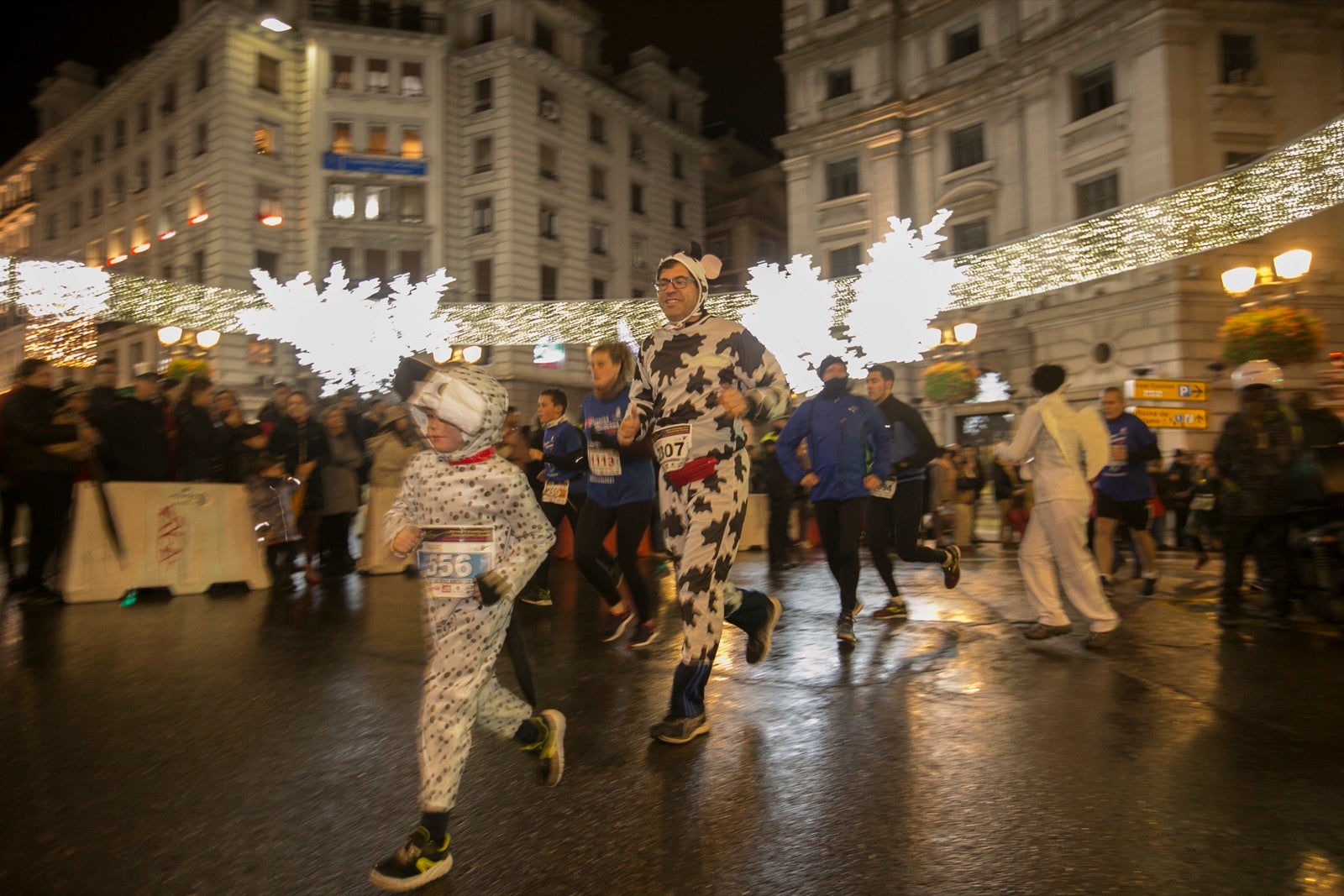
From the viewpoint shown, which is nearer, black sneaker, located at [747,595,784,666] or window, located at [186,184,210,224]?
black sneaker, located at [747,595,784,666]

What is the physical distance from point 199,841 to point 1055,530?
540cm

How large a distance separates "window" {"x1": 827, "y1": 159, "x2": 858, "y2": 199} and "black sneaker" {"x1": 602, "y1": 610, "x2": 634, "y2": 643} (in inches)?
1120

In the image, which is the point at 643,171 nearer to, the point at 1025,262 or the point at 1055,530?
the point at 1025,262

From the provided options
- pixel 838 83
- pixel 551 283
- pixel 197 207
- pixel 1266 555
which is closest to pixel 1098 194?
pixel 838 83

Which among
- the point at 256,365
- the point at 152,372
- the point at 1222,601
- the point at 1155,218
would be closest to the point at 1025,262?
the point at 1155,218

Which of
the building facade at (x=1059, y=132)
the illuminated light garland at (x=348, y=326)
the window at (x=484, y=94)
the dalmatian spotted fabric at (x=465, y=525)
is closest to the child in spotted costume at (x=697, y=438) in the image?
the dalmatian spotted fabric at (x=465, y=525)

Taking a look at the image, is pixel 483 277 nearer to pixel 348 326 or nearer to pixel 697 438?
pixel 348 326

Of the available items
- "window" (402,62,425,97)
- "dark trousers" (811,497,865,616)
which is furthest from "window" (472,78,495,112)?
"dark trousers" (811,497,865,616)

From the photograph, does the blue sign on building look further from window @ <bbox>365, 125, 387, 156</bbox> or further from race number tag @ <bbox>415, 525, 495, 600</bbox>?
race number tag @ <bbox>415, 525, 495, 600</bbox>

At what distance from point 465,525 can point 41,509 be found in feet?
24.6

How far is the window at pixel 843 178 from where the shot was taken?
1300 inches

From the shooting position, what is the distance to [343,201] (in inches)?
1437

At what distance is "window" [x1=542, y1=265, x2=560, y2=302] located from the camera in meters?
38.3

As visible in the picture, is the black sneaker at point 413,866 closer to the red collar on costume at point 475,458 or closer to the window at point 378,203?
the red collar on costume at point 475,458
